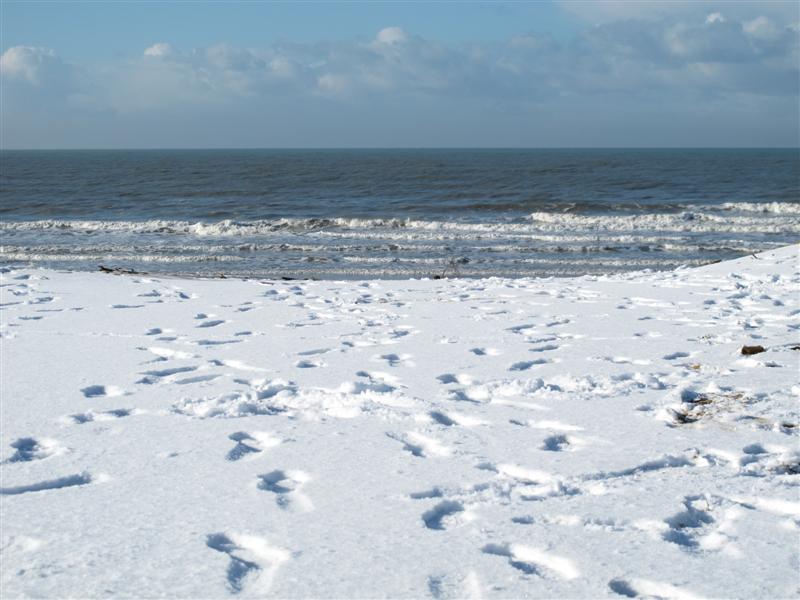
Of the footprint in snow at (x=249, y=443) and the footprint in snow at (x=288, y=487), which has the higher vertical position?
the footprint in snow at (x=249, y=443)

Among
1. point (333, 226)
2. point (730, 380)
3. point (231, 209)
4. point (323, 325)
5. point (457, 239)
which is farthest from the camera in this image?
point (231, 209)

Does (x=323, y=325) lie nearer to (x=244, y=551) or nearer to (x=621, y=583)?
(x=244, y=551)

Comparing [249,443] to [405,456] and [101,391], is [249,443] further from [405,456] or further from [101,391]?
[101,391]

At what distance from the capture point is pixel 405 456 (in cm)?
397

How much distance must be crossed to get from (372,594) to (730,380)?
323 cm

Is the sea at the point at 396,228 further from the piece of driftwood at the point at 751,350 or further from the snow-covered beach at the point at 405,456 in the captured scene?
the piece of driftwood at the point at 751,350

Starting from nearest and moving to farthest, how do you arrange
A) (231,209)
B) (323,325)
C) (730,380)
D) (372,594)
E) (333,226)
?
(372,594) < (730,380) < (323,325) < (333,226) < (231,209)

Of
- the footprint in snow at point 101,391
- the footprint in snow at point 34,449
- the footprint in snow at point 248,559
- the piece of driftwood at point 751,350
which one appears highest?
the piece of driftwood at point 751,350

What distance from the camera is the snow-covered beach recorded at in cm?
286

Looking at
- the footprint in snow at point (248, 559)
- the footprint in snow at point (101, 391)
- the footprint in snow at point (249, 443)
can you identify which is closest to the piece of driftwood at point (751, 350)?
the footprint in snow at point (249, 443)

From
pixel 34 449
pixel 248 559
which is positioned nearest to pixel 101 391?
pixel 34 449

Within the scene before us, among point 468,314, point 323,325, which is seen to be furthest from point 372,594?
point 468,314

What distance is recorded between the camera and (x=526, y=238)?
19828 millimetres

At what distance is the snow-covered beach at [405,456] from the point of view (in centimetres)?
286
